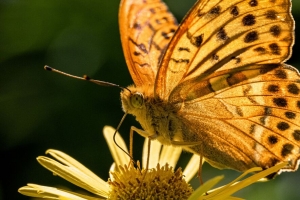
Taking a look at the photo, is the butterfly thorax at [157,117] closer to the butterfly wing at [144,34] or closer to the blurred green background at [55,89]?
the butterfly wing at [144,34]

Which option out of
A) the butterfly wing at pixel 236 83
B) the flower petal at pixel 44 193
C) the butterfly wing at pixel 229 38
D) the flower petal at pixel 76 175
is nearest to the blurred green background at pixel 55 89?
the flower petal at pixel 76 175

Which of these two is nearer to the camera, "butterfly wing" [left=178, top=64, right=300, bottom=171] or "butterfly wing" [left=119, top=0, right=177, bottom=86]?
"butterfly wing" [left=178, top=64, right=300, bottom=171]

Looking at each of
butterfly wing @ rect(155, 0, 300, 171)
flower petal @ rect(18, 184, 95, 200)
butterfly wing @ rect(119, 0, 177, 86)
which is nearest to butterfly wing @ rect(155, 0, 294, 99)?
butterfly wing @ rect(155, 0, 300, 171)

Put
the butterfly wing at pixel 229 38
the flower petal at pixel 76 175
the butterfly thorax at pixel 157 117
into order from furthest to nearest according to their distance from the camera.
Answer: the flower petal at pixel 76 175 < the butterfly thorax at pixel 157 117 < the butterfly wing at pixel 229 38

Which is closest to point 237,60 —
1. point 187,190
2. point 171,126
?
point 171,126

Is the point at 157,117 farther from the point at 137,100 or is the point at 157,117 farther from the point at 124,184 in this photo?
the point at 124,184

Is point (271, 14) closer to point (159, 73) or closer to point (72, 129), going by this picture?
point (159, 73)

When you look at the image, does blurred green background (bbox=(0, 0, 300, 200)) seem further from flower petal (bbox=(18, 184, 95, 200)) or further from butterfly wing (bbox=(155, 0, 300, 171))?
butterfly wing (bbox=(155, 0, 300, 171))

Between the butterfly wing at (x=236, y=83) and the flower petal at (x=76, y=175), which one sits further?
the flower petal at (x=76, y=175)
